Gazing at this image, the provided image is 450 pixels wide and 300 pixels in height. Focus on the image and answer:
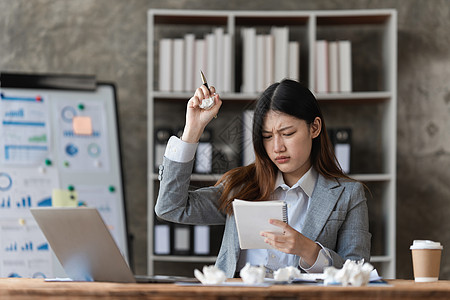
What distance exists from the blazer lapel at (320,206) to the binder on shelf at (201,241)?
139cm

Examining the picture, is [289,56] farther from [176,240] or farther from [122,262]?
[122,262]

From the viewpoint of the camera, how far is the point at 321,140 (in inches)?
82.6

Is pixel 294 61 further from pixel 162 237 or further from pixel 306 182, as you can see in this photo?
pixel 306 182

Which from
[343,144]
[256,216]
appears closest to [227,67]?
[343,144]

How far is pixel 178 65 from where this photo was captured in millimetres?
3352

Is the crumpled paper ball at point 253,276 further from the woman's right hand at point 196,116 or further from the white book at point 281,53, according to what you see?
the white book at point 281,53

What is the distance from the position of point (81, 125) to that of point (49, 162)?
0.89 feet

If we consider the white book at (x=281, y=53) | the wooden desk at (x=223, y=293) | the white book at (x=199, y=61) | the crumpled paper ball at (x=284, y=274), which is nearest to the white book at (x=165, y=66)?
the white book at (x=199, y=61)

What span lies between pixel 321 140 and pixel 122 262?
0.95m

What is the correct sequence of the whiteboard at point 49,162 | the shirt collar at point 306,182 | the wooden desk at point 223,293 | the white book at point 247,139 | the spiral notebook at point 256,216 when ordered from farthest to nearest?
the whiteboard at point 49,162 → the white book at point 247,139 → the shirt collar at point 306,182 → the spiral notebook at point 256,216 → the wooden desk at point 223,293

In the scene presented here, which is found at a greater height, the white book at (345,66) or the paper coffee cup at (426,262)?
the white book at (345,66)

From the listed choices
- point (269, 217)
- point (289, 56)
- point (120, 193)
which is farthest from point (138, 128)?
point (269, 217)

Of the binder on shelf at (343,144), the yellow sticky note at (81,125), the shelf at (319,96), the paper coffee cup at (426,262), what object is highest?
the shelf at (319,96)

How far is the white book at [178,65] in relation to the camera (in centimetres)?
334
